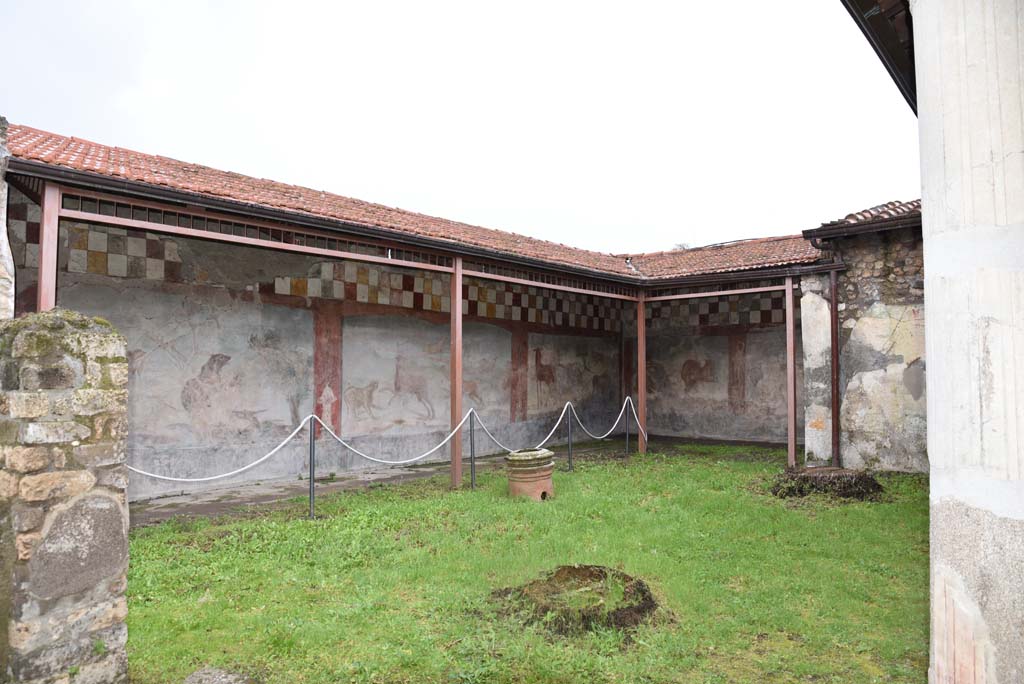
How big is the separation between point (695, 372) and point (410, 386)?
640cm

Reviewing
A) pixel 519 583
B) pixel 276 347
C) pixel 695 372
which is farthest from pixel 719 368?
pixel 519 583

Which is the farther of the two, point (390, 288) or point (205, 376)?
point (390, 288)

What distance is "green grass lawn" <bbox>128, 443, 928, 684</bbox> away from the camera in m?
3.31

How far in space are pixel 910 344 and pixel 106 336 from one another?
9076 mm

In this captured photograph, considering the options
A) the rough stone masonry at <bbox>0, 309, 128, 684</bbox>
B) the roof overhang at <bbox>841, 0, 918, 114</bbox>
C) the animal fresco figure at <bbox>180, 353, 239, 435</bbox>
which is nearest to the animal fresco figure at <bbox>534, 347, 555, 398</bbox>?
the animal fresco figure at <bbox>180, 353, 239, 435</bbox>

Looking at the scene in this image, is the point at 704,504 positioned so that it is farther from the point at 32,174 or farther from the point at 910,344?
the point at 32,174

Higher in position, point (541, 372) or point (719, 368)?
point (719, 368)

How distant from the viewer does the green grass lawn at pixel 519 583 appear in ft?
10.8

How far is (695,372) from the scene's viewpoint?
13.5 meters

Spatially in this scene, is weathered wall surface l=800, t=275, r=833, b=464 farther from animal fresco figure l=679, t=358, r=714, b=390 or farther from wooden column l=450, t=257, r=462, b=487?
wooden column l=450, t=257, r=462, b=487

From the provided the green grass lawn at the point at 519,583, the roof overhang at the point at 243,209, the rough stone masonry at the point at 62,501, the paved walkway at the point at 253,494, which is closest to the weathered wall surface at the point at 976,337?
the green grass lawn at the point at 519,583

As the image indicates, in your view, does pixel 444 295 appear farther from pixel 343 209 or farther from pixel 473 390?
pixel 343 209

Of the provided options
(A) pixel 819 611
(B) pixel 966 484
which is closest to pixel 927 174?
(B) pixel 966 484

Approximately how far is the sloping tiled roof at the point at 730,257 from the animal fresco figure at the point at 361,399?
5249 mm
